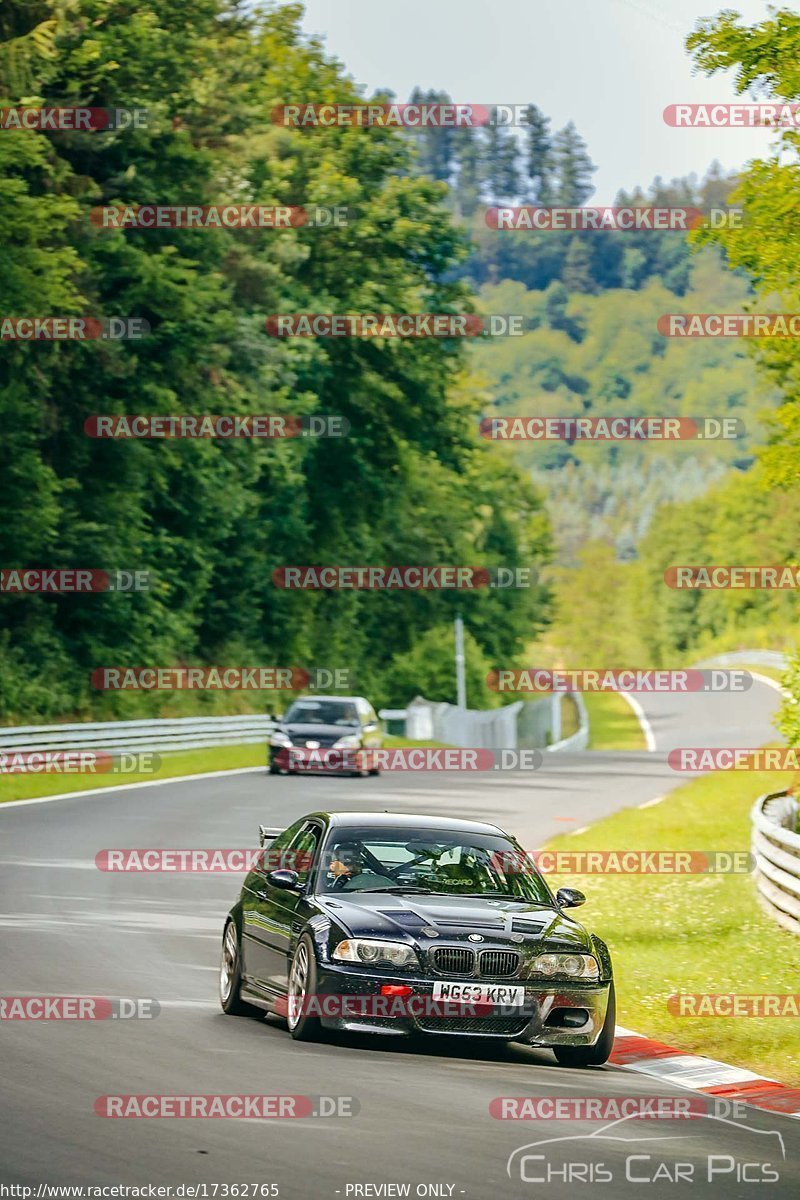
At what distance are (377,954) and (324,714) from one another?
3081cm

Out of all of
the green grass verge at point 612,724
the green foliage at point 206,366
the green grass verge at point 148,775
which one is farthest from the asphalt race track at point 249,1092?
the green grass verge at point 612,724

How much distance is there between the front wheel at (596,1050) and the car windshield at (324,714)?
29.9 meters

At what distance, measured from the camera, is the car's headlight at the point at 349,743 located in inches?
1592

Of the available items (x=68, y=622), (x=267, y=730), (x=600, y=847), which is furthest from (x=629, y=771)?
(x=600, y=847)

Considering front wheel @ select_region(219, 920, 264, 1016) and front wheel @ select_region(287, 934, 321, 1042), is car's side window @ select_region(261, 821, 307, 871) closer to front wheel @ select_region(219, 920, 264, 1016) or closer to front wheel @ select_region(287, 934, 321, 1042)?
front wheel @ select_region(219, 920, 264, 1016)

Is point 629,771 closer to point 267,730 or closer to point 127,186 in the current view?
point 267,730

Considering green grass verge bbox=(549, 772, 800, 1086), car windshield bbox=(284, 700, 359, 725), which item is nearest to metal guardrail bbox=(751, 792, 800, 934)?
green grass verge bbox=(549, 772, 800, 1086)

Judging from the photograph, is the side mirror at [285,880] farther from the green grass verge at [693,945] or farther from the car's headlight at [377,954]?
the green grass verge at [693,945]

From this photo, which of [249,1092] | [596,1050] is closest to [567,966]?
[596,1050]

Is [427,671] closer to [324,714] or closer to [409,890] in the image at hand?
[324,714]

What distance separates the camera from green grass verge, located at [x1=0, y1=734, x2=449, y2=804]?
34719mm

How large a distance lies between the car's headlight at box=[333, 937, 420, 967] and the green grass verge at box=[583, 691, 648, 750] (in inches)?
2840

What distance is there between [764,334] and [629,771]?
22.2 metres

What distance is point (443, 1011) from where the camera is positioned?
11.0m
